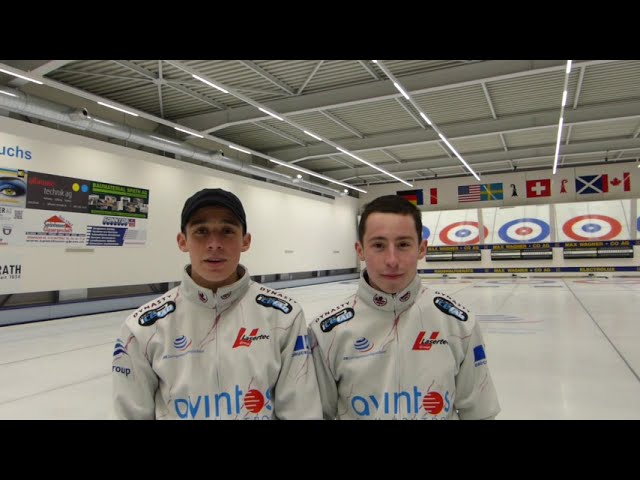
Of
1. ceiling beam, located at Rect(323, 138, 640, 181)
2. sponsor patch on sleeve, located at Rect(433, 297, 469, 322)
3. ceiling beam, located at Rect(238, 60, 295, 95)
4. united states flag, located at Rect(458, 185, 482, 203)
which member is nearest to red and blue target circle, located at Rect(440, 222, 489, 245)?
united states flag, located at Rect(458, 185, 482, 203)

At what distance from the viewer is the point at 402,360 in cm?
173

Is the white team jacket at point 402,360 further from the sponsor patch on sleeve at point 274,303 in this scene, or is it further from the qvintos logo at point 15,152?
the qvintos logo at point 15,152

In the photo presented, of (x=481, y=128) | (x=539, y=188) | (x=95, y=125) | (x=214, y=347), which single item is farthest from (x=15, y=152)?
(x=539, y=188)

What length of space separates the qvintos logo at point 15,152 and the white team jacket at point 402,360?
9.57 metres

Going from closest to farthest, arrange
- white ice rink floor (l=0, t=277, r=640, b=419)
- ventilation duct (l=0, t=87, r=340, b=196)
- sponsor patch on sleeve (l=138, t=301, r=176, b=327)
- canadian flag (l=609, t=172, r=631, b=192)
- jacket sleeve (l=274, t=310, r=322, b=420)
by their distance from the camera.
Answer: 1. jacket sleeve (l=274, t=310, r=322, b=420)
2. sponsor patch on sleeve (l=138, t=301, r=176, b=327)
3. white ice rink floor (l=0, t=277, r=640, b=419)
4. ventilation duct (l=0, t=87, r=340, b=196)
5. canadian flag (l=609, t=172, r=631, b=192)

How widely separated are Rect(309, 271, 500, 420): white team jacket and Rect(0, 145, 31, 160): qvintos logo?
9.57 meters

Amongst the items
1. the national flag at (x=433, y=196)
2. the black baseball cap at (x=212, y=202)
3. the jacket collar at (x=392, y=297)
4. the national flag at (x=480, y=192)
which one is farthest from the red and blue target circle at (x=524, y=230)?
the black baseball cap at (x=212, y=202)

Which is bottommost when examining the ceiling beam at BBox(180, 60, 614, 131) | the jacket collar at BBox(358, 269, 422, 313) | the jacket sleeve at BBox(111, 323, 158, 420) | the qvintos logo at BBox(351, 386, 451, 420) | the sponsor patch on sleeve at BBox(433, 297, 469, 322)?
the qvintos logo at BBox(351, 386, 451, 420)

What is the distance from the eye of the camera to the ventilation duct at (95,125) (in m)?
8.47

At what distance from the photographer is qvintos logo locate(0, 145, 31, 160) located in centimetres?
870

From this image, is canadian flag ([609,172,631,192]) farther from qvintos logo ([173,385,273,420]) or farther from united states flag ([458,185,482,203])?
qvintos logo ([173,385,273,420])

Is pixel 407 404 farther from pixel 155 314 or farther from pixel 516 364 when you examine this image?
pixel 516 364

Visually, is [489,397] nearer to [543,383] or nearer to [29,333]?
[543,383]
